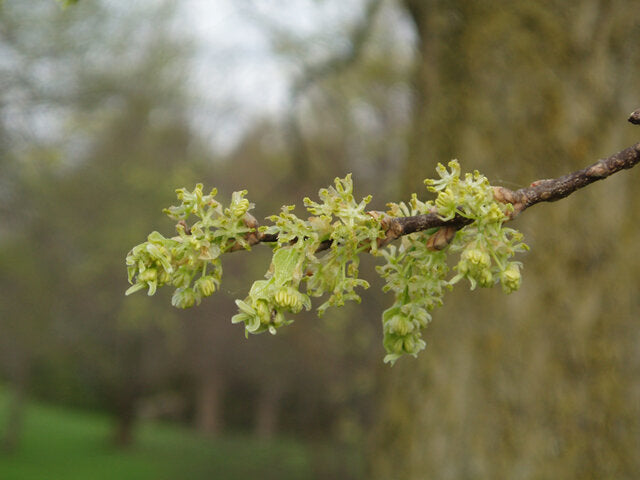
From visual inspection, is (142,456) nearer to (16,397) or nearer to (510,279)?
(16,397)

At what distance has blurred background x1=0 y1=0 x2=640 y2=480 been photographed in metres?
3.83

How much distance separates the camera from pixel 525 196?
0.83 metres

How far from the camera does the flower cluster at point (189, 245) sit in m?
0.86

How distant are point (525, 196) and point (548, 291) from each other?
10.8 feet

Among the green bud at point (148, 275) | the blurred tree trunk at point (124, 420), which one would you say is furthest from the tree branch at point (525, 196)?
the blurred tree trunk at point (124, 420)

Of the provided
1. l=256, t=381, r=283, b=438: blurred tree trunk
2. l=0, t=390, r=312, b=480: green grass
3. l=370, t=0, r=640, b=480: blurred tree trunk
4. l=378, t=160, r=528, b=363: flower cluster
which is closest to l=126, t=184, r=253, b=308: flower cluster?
l=378, t=160, r=528, b=363: flower cluster

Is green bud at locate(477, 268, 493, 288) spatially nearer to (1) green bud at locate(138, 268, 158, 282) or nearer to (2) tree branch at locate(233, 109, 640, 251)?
(2) tree branch at locate(233, 109, 640, 251)

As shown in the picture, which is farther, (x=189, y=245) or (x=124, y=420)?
(x=124, y=420)

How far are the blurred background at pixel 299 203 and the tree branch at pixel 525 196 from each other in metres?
0.63

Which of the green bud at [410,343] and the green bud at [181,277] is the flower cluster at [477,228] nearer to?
the green bud at [410,343]

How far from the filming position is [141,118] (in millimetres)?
11828

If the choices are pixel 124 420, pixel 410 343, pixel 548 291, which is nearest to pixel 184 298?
pixel 410 343

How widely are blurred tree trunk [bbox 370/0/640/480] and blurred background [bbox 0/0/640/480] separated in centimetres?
1

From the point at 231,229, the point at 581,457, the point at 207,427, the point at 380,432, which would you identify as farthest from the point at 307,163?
the point at 207,427
